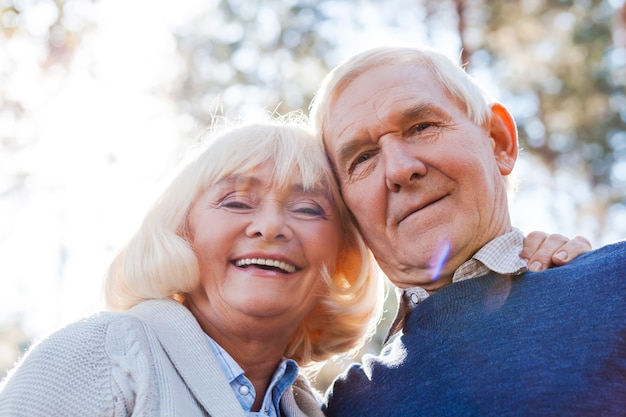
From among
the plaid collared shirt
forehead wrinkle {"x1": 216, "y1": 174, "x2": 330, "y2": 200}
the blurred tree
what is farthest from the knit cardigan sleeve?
the blurred tree

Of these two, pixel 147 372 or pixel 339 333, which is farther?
pixel 339 333

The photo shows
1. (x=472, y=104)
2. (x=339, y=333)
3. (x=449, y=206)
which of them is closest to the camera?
(x=449, y=206)

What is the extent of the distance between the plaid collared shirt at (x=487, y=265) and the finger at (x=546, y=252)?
0.14 feet

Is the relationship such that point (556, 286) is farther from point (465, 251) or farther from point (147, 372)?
point (147, 372)

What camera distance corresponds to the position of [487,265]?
2502 millimetres

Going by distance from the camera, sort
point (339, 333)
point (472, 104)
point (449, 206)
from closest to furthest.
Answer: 1. point (449, 206)
2. point (472, 104)
3. point (339, 333)

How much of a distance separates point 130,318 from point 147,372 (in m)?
0.27

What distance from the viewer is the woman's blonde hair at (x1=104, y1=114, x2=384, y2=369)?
2.60 m

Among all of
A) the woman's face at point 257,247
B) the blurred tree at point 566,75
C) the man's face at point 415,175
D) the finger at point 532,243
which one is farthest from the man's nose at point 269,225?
the blurred tree at point 566,75

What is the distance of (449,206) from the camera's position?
8.52ft

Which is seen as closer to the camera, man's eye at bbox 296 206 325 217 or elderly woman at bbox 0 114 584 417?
elderly woman at bbox 0 114 584 417

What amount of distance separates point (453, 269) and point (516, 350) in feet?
1.72

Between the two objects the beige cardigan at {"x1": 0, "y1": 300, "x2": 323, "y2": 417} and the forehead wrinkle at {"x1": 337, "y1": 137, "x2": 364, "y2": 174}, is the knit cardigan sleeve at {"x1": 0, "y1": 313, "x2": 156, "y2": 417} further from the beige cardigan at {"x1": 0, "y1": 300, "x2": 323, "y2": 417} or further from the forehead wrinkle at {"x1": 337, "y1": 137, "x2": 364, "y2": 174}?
the forehead wrinkle at {"x1": 337, "y1": 137, "x2": 364, "y2": 174}

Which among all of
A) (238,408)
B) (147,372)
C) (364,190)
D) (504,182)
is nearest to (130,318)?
(147,372)
